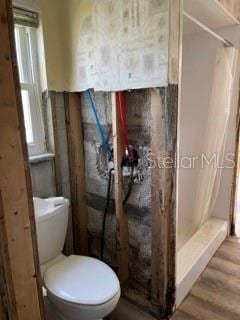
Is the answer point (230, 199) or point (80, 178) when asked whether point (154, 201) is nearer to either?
point (80, 178)

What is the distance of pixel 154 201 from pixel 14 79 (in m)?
1.03

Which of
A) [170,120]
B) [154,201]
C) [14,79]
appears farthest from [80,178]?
[14,79]

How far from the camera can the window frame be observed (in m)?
1.70

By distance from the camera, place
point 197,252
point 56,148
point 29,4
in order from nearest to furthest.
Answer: point 29,4 → point 56,148 → point 197,252

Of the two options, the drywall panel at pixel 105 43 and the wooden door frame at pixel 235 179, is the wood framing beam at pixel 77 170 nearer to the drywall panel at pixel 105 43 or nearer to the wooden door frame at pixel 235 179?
the drywall panel at pixel 105 43

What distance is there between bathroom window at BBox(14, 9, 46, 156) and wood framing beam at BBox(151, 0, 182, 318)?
86cm

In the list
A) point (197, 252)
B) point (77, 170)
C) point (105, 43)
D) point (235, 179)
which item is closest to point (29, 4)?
point (105, 43)

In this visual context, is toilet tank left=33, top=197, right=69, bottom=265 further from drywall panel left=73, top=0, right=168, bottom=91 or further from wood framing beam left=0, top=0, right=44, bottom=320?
drywall panel left=73, top=0, right=168, bottom=91

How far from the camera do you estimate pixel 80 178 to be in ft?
6.38

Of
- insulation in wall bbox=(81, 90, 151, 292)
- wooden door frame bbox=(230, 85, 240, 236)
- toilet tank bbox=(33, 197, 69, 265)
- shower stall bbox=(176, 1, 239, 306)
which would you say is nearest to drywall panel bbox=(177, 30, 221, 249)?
shower stall bbox=(176, 1, 239, 306)

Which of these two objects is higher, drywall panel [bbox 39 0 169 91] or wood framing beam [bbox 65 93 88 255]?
drywall panel [bbox 39 0 169 91]

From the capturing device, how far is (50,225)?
159cm

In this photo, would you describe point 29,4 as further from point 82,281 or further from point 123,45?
point 82,281

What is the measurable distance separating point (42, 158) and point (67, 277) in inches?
31.1
